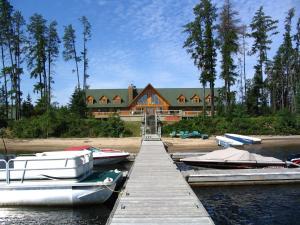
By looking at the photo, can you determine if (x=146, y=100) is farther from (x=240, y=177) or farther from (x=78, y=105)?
(x=240, y=177)

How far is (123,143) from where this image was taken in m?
40.5

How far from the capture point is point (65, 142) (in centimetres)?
4322

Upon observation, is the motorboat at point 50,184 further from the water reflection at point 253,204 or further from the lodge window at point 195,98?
the lodge window at point 195,98

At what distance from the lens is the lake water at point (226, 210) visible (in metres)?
13.3

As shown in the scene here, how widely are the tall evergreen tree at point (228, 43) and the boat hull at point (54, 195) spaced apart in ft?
143

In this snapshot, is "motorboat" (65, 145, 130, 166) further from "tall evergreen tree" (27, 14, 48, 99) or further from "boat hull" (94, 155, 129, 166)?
"tall evergreen tree" (27, 14, 48, 99)

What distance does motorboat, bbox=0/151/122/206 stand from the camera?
1445 cm

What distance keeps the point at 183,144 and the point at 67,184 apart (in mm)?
26245

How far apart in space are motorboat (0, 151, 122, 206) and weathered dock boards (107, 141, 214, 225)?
1.45 metres

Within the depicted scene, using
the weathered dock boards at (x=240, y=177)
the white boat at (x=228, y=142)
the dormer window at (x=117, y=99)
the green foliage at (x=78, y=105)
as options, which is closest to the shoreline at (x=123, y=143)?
the white boat at (x=228, y=142)

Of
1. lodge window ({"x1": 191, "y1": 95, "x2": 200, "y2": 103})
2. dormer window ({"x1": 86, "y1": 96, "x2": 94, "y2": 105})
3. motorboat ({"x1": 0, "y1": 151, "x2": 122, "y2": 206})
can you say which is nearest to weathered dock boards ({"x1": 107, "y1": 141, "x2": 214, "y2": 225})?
motorboat ({"x1": 0, "y1": 151, "x2": 122, "y2": 206})

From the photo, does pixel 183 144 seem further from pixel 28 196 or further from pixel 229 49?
pixel 28 196

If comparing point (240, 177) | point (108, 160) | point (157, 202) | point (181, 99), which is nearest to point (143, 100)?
point (181, 99)

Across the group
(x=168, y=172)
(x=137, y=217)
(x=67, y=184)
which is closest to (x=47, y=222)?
(x=67, y=184)
